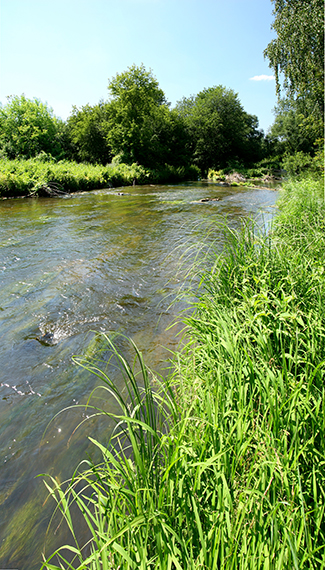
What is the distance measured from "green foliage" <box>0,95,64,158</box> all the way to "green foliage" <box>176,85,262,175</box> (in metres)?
21.6

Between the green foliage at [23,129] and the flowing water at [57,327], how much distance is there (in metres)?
19.6

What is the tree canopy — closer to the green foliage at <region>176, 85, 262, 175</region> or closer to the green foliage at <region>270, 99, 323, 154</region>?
the green foliage at <region>176, 85, 262, 175</region>

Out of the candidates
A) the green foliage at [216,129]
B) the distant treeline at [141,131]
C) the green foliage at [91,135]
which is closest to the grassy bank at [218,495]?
the distant treeline at [141,131]

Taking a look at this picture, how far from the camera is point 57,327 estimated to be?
171 inches

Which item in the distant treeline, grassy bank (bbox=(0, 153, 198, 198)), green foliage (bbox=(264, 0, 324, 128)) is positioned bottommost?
grassy bank (bbox=(0, 153, 198, 198))

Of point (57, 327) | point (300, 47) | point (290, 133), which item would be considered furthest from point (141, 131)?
point (57, 327)

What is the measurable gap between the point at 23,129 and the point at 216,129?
1085 inches

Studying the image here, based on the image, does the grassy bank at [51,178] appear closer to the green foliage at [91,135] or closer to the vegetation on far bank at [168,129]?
the vegetation on far bank at [168,129]

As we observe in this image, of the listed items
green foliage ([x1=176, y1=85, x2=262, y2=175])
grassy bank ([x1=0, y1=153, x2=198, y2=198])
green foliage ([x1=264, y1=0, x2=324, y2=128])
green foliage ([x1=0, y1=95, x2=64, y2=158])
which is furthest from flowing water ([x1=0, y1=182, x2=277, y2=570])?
green foliage ([x1=176, y1=85, x2=262, y2=175])

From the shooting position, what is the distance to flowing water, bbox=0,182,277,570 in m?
2.15

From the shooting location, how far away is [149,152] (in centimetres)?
3388

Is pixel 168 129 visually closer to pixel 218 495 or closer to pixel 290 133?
pixel 290 133

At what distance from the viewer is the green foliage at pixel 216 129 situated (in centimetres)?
4228

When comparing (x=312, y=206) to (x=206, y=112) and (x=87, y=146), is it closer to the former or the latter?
(x=87, y=146)
